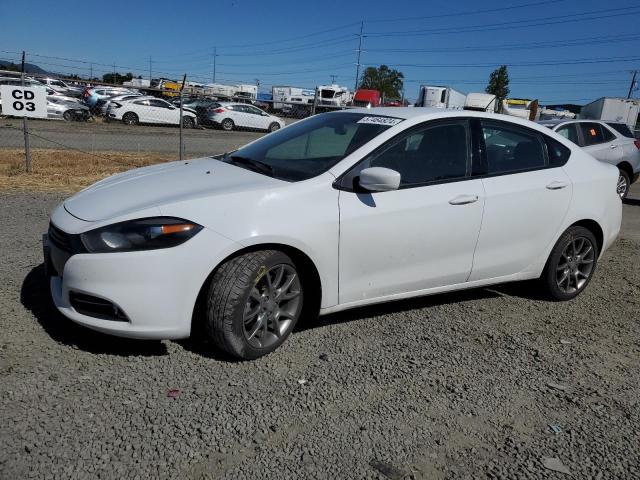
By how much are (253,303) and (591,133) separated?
9.68 meters

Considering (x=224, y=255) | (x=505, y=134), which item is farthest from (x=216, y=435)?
(x=505, y=134)

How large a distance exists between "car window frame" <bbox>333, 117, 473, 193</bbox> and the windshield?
0.12m

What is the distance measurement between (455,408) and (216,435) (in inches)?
51.1

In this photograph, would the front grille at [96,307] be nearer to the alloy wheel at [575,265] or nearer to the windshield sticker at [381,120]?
the windshield sticker at [381,120]

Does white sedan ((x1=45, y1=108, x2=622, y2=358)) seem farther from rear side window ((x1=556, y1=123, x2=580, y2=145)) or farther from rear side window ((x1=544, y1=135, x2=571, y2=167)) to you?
rear side window ((x1=556, y1=123, x2=580, y2=145))

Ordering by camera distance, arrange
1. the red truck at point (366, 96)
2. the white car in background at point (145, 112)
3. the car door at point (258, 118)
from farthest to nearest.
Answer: the red truck at point (366, 96) < the car door at point (258, 118) < the white car in background at point (145, 112)

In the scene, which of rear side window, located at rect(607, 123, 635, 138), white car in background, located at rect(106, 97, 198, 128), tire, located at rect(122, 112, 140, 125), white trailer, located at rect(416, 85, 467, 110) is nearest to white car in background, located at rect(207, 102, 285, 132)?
white car in background, located at rect(106, 97, 198, 128)

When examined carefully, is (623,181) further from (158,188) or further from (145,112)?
(145,112)

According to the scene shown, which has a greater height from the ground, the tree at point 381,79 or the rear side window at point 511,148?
the tree at point 381,79

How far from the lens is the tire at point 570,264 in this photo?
471 cm

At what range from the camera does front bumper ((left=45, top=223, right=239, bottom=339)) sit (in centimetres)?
306

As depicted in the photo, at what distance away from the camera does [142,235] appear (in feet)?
10.3

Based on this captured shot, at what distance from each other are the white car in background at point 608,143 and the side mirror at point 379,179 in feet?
25.8

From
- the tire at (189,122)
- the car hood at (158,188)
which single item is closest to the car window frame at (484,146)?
the car hood at (158,188)
